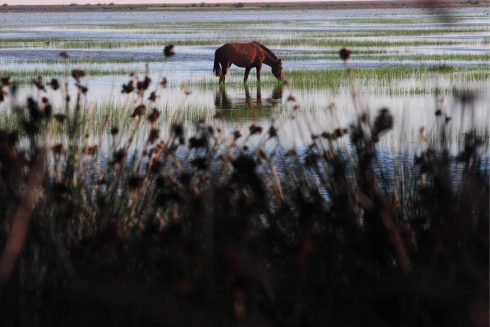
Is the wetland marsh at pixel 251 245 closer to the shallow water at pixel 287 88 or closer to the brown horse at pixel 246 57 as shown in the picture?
the shallow water at pixel 287 88

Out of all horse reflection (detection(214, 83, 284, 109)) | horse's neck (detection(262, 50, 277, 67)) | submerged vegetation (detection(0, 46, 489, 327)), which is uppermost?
submerged vegetation (detection(0, 46, 489, 327))

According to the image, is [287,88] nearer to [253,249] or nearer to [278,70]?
[278,70]

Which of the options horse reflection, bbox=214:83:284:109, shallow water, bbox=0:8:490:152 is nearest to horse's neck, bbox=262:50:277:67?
shallow water, bbox=0:8:490:152

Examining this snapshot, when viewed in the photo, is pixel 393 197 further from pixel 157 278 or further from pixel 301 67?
pixel 301 67

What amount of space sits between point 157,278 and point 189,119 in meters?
10.1

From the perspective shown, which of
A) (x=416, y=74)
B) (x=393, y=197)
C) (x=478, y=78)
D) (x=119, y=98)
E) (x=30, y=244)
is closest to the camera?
(x=30, y=244)

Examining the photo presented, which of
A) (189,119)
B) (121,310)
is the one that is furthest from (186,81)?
(121,310)

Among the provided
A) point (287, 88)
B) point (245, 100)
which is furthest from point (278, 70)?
point (245, 100)

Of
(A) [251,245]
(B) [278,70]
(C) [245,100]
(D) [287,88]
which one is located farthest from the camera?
(B) [278,70]

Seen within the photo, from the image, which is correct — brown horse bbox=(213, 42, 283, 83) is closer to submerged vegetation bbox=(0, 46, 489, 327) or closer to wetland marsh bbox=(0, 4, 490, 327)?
wetland marsh bbox=(0, 4, 490, 327)

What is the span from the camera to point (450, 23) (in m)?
2.18

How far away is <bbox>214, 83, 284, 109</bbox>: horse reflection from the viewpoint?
16641 mm

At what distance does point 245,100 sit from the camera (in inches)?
704

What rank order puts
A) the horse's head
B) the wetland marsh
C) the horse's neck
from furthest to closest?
the horse's neck
the horse's head
the wetland marsh
